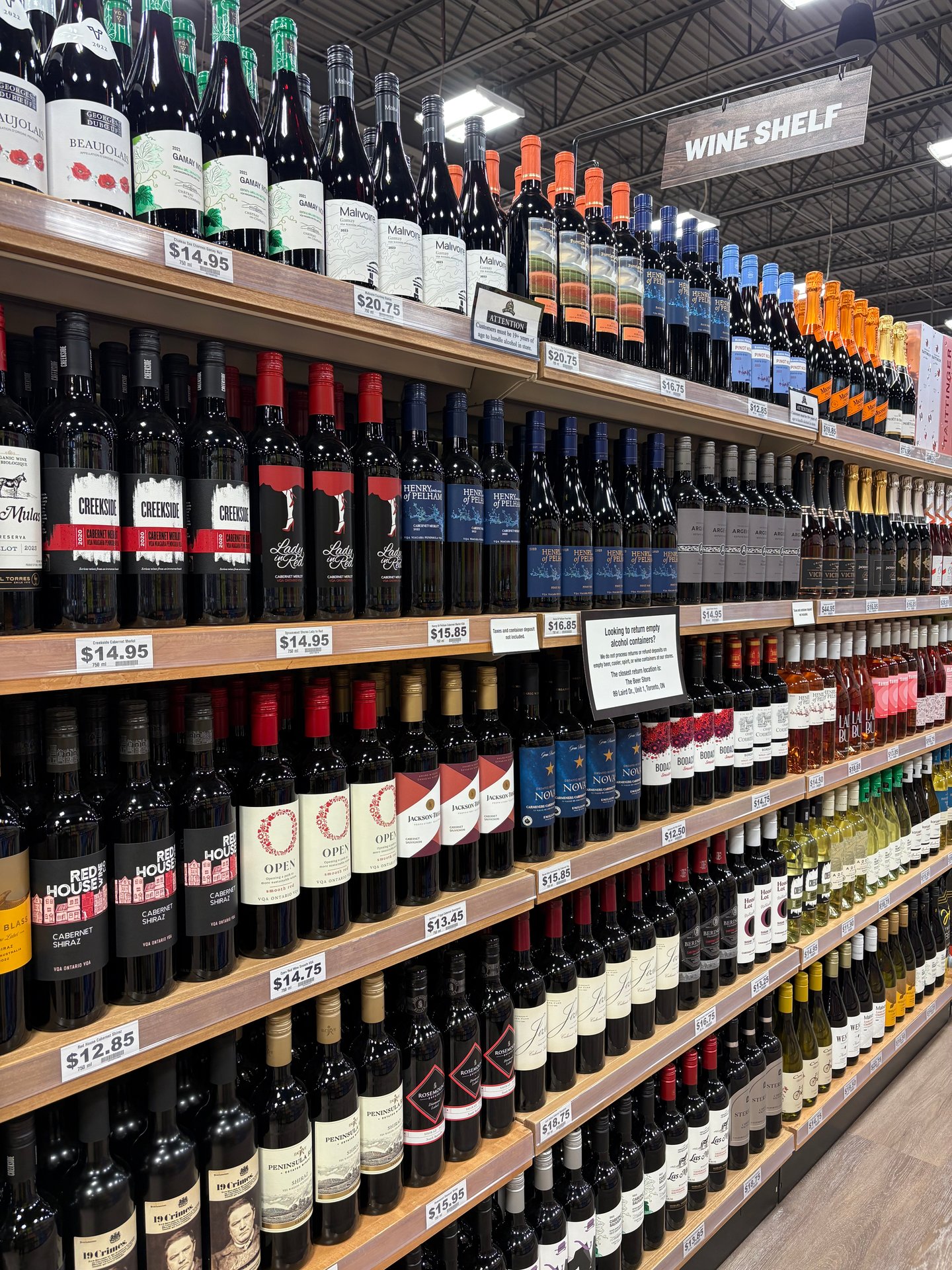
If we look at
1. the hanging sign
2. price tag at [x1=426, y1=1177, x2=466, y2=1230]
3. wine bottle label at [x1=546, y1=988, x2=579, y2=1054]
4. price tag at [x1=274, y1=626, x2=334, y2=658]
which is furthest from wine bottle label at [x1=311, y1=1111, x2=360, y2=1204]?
the hanging sign

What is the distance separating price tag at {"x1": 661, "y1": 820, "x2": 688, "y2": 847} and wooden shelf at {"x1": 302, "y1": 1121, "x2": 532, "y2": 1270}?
0.72m

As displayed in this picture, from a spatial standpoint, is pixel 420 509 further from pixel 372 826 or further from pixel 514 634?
pixel 372 826

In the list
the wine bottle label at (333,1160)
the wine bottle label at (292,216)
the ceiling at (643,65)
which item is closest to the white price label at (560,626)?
the wine bottle label at (292,216)

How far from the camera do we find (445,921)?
4.97 feet

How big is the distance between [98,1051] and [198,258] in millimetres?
1027

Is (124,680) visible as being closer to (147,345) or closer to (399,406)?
(147,345)

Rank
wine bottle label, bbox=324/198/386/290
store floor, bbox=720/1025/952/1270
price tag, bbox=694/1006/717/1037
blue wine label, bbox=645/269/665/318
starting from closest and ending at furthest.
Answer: wine bottle label, bbox=324/198/386/290, blue wine label, bbox=645/269/665/318, price tag, bbox=694/1006/717/1037, store floor, bbox=720/1025/952/1270

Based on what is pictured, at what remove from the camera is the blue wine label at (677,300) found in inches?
83.7

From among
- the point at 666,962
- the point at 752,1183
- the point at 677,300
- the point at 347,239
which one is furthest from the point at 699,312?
the point at 752,1183

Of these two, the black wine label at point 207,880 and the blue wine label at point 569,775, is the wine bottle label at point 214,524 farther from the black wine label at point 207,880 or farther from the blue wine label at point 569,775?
the blue wine label at point 569,775

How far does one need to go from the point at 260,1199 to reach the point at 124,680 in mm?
837

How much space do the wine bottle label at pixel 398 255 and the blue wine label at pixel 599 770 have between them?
1006 millimetres

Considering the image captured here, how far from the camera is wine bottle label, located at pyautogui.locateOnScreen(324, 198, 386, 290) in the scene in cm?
131

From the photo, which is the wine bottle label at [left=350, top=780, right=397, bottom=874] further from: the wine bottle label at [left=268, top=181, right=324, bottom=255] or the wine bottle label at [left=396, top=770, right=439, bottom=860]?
the wine bottle label at [left=268, top=181, right=324, bottom=255]
